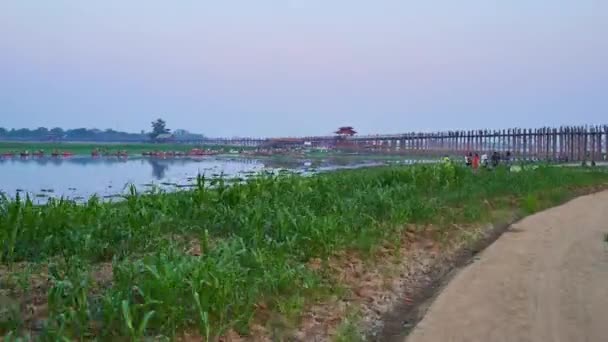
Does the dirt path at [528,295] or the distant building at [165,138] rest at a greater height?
the distant building at [165,138]

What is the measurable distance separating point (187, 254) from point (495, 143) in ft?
166

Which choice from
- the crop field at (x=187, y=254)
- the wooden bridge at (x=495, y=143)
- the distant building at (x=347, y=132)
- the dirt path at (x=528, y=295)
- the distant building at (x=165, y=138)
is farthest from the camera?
the distant building at (x=165, y=138)

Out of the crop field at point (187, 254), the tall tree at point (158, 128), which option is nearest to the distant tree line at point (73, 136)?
the tall tree at point (158, 128)

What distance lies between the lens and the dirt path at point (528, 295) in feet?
18.7

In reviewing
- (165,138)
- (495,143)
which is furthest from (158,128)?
(495,143)

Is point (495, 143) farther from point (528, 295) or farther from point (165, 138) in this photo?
point (165, 138)

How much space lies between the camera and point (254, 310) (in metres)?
5.39

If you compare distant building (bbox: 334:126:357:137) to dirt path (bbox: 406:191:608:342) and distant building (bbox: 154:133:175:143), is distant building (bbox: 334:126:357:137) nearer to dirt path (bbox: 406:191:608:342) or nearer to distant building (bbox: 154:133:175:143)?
distant building (bbox: 154:133:175:143)

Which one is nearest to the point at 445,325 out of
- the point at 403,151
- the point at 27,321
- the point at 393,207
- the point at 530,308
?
the point at 530,308

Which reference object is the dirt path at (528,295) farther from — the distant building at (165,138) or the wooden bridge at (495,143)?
the distant building at (165,138)

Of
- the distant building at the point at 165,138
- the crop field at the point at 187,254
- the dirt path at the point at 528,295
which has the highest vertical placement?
the distant building at the point at 165,138

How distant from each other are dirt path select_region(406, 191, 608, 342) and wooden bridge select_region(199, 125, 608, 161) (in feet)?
104

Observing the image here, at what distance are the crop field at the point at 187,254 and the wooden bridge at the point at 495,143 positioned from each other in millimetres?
30907

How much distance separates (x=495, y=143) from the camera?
53.7 m
